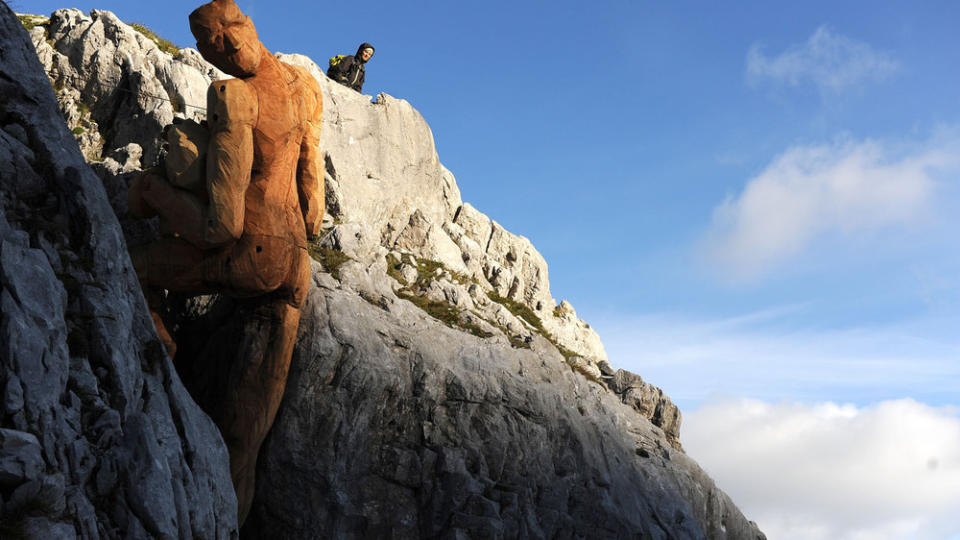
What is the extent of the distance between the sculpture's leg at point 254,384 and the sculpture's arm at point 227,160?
1.58 m

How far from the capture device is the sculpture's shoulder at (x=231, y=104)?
13.5 metres

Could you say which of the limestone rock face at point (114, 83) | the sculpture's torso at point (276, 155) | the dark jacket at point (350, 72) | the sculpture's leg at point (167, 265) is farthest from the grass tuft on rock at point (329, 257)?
the dark jacket at point (350, 72)

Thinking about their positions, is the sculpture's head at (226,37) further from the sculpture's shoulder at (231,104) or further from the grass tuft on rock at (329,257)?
the grass tuft on rock at (329,257)

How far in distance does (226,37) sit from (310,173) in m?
2.55

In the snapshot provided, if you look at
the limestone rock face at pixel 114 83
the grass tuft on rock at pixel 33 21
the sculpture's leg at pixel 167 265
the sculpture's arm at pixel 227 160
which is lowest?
the sculpture's leg at pixel 167 265

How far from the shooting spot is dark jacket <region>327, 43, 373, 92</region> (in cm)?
2303

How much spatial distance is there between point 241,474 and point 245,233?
3.69 m

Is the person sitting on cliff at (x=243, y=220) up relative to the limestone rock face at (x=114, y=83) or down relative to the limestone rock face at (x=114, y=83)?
down

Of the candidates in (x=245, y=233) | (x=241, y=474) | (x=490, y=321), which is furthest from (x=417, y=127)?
(x=241, y=474)

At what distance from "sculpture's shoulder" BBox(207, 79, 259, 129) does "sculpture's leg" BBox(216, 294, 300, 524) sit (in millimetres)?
2823

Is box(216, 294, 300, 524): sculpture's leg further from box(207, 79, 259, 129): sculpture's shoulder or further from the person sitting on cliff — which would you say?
box(207, 79, 259, 129): sculpture's shoulder

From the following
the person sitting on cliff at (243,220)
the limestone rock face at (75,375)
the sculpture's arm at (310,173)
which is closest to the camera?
the limestone rock face at (75,375)

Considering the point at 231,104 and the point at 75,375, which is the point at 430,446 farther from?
the point at 75,375

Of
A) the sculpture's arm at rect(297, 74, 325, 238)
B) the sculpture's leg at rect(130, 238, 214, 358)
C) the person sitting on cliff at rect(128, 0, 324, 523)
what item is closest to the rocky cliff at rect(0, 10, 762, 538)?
the person sitting on cliff at rect(128, 0, 324, 523)
